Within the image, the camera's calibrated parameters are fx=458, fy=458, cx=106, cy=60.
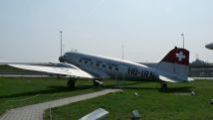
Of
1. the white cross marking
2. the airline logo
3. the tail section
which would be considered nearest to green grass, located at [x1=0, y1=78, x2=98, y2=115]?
the tail section

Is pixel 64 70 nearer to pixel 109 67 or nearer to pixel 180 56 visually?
pixel 109 67

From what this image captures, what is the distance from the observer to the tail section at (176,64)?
135ft

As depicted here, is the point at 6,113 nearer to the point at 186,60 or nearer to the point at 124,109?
the point at 124,109

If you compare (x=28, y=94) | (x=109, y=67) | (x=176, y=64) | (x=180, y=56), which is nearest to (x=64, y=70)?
(x=109, y=67)

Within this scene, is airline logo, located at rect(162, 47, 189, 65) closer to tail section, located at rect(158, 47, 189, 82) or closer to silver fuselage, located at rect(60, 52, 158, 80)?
tail section, located at rect(158, 47, 189, 82)

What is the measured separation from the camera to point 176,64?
138 feet

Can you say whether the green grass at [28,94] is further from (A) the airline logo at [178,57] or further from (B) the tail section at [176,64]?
(A) the airline logo at [178,57]

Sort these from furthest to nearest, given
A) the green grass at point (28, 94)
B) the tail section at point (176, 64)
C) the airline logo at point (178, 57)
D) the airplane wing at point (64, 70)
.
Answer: the airline logo at point (178, 57) → the tail section at point (176, 64) → the airplane wing at point (64, 70) → the green grass at point (28, 94)

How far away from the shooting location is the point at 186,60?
42.2m

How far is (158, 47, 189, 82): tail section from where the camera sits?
135ft

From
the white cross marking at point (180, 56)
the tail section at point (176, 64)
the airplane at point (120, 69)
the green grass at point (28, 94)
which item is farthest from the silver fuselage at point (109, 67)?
the green grass at point (28, 94)

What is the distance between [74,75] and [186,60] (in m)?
10.4

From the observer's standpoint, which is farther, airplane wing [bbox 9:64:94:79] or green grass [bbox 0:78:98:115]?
airplane wing [bbox 9:64:94:79]

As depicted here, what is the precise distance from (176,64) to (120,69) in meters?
5.17
